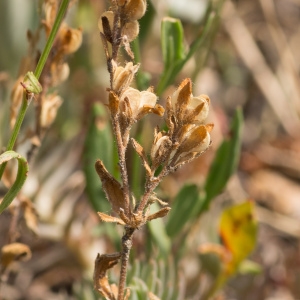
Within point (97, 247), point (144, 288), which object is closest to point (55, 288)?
point (97, 247)

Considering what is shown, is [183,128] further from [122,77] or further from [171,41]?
[171,41]

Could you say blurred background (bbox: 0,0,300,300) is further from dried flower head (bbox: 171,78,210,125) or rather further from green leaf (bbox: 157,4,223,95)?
dried flower head (bbox: 171,78,210,125)

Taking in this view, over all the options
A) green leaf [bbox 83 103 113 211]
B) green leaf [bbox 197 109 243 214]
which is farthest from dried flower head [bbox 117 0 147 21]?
green leaf [bbox 197 109 243 214]

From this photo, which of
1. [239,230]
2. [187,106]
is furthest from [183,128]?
[239,230]

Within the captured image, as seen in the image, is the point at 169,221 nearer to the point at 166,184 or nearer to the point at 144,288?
the point at 144,288

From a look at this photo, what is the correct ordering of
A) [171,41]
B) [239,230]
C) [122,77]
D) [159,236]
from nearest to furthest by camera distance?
1. [122,77]
2. [171,41]
3. [159,236]
4. [239,230]
